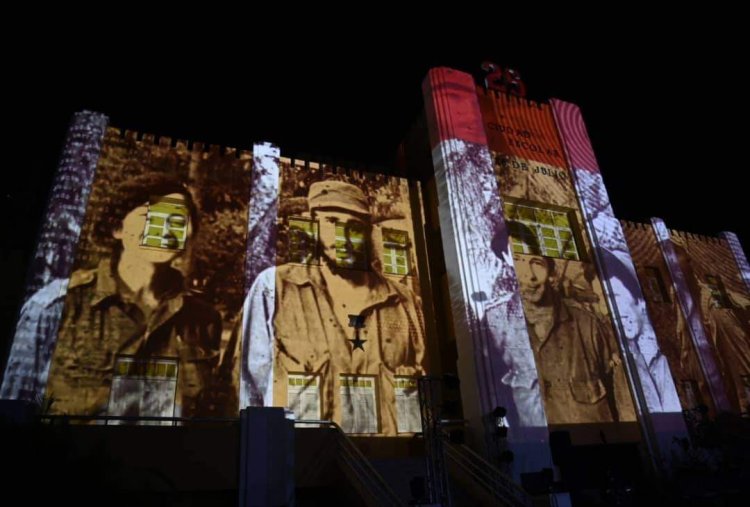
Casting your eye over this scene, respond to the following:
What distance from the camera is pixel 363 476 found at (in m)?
9.77

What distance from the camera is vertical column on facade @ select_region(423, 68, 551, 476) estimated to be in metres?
13.0

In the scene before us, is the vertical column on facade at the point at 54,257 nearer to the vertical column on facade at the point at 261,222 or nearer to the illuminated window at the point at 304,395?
the vertical column on facade at the point at 261,222

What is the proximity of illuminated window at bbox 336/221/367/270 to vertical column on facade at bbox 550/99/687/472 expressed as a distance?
782cm

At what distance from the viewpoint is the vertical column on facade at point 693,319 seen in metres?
17.5

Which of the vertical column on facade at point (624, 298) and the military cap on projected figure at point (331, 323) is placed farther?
the vertical column on facade at point (624, 298)

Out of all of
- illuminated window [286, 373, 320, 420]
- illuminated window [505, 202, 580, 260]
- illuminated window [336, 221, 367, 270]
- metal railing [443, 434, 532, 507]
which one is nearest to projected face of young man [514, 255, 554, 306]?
illuminated window [505, 202, 580, 260]

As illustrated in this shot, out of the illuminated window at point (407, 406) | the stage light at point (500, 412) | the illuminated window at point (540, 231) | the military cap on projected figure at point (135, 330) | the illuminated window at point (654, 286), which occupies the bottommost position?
the stage light at point (500, 412)

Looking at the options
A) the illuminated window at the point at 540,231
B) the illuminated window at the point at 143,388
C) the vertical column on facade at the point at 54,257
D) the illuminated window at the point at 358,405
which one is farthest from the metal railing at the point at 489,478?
the vertical column on facade at the point at 54,257

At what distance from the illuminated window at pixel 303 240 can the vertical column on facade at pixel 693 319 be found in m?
13.8

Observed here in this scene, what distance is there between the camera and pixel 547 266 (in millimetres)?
16266

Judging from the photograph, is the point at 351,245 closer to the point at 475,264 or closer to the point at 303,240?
the point at 303,240

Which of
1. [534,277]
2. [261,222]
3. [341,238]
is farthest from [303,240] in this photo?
[534,277]

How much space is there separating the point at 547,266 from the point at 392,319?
5353 millimetres

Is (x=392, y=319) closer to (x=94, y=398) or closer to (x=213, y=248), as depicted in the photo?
(x=213, y=248)
